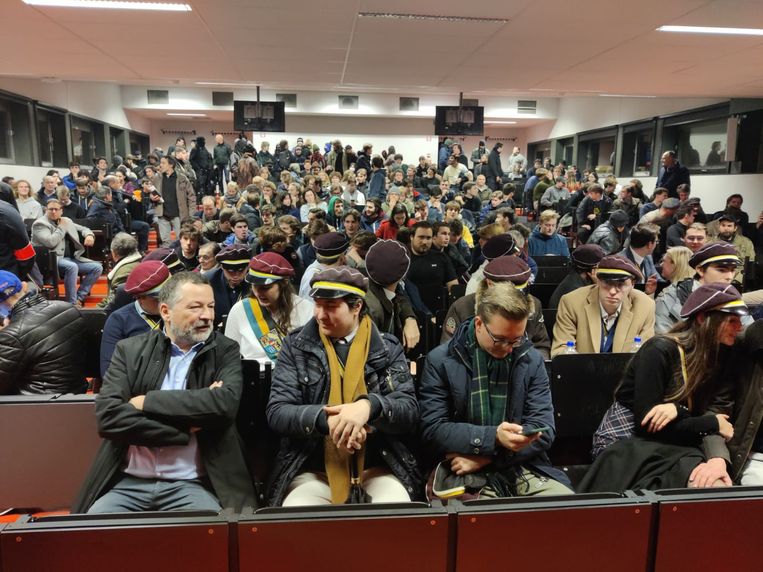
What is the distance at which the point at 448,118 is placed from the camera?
44.0 ft

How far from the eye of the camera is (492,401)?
2.22 meters

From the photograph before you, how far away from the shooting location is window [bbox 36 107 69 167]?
1234 centimetres

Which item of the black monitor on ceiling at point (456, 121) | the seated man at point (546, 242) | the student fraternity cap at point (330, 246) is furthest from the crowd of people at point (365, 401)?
the black monitor on ceiling at point (456, 121)

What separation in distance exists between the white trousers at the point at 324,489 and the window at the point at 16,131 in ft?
37.2

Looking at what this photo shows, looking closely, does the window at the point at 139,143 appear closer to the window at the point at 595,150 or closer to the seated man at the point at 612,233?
the window at the point at 595,150

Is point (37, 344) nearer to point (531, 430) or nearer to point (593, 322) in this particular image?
point (531, 430)

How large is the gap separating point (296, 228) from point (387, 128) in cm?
1408

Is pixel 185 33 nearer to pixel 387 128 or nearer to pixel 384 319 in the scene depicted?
pixel 384 319

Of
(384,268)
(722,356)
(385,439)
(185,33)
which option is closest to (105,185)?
(185,33)

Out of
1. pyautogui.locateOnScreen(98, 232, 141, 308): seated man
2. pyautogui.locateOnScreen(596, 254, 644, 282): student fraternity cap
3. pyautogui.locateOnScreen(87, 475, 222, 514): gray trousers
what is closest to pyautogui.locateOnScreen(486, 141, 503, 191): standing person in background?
pyautogui.locateOnScreen(98, 232, 141, 308): seated man

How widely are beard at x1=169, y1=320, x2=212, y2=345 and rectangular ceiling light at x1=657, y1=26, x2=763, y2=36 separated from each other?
468 centimetres

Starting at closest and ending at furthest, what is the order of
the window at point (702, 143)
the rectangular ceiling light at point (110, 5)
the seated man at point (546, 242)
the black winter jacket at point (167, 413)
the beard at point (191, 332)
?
the black winter jacket at point (167, 413)
the beard at point (191, 332)
the rectangular ceiling light at point (110, 5)
the seated man at point (546, 242)
the window at point (702, 143)

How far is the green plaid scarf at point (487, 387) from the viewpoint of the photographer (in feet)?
7.22

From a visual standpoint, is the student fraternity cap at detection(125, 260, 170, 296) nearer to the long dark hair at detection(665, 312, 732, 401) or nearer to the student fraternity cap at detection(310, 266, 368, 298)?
the student fraternity cap at detection(310, 266, 368, 298)
